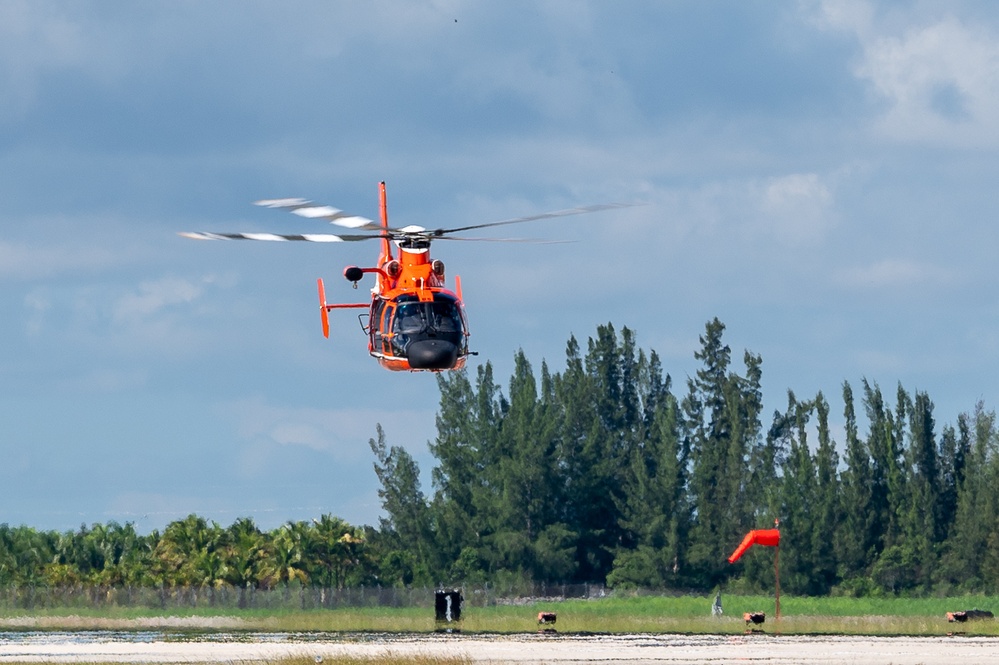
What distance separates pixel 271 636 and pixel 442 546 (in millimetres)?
54219

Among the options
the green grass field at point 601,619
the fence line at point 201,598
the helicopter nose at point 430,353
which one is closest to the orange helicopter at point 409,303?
the helicopter nose at point 430,353

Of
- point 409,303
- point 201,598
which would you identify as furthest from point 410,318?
point 201,598

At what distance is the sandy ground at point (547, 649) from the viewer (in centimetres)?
3900

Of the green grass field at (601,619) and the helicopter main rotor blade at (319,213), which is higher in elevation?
the helicopter main rotor blade at (319,213)

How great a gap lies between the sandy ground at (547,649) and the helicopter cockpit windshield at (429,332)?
7435mm

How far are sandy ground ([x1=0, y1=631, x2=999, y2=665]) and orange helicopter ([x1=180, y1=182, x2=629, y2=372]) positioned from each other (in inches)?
298

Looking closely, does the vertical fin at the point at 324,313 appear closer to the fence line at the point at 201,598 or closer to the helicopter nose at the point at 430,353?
the helicopter nose at the point at 430,353

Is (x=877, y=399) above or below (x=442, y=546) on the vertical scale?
above

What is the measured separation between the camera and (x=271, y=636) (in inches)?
2052

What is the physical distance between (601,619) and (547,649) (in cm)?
2204

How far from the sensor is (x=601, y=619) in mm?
64500

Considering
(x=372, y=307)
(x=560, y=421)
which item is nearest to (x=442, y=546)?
(x=560, y=421)

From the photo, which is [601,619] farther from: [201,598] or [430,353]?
[430,353]

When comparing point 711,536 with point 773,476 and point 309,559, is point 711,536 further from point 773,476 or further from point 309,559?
point 309,559
